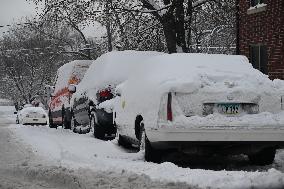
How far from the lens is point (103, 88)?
12.1 metres

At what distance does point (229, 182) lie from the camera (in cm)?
570

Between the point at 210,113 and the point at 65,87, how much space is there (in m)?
10.2

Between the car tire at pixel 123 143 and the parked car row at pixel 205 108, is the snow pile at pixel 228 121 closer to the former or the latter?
the parked car row at pixel 205 108

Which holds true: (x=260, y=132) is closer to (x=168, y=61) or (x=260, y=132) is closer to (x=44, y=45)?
(x=168, y=61)

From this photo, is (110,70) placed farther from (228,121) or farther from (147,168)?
(147,168)

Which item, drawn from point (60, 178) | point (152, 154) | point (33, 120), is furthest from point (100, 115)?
point (33, 120)

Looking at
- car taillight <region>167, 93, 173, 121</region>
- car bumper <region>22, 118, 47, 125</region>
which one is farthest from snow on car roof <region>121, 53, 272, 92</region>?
car bumper <region>22, 118, 47, 125</region>

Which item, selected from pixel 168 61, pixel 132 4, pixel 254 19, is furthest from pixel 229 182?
pixel 132 4

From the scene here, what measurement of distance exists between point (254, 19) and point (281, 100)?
40.6 ft

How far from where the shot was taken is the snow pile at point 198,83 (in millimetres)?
7336

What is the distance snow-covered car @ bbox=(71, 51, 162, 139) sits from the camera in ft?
39.5

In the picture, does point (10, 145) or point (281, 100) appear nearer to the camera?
point (281, 100)

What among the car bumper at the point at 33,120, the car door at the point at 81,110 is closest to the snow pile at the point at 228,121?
the car door at the point at 81,110

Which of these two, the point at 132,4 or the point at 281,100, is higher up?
the point at 132,4
